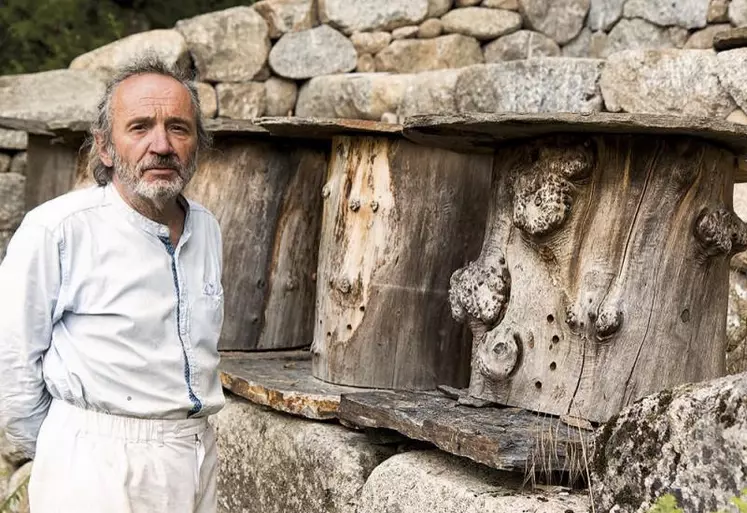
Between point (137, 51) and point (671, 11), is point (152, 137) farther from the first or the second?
point (137, 51)

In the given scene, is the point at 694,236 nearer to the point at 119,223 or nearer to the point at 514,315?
the point at 514,315

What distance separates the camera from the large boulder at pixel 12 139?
730cm

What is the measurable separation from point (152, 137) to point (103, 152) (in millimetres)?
201

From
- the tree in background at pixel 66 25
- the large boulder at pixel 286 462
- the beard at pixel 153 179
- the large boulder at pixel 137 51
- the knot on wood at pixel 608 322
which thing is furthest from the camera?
the tree in background at pixel 66 25

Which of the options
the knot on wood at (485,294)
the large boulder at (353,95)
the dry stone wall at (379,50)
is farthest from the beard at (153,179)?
the large boulder at (353,95)

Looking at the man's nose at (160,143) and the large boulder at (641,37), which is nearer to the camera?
the man's nose at (160,143)

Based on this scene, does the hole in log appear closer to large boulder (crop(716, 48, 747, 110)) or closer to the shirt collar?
the shirt collar

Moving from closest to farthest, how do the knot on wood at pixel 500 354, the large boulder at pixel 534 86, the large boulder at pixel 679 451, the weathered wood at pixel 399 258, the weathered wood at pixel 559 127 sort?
1. the large boulder at pixel 679 451
2. the weathered wood at pixel 559 127
3. the knot on wood at pixel 500 354
4. the weathered wood at pixel 399 258
5. the large boulder at pixel 534 86

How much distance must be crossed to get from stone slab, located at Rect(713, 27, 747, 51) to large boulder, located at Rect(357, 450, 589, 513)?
2.67m

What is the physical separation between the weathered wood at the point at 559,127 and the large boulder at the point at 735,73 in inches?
61.1

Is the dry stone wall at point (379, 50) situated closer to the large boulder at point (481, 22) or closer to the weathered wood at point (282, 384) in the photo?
the large boulder at point (481, 22)

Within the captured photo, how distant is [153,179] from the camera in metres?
2.84

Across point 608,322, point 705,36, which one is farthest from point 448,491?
point 705,36

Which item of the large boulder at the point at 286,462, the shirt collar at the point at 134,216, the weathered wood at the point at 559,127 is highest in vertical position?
the weathered wood at the point at 559,127
